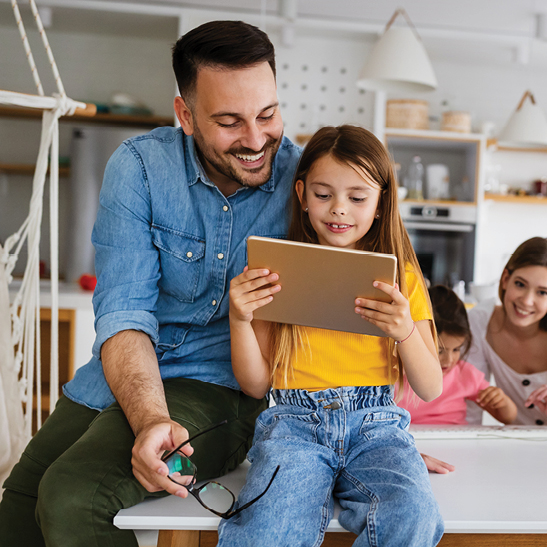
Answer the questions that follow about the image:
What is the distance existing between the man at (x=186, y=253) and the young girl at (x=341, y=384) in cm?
9

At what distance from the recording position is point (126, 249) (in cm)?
125

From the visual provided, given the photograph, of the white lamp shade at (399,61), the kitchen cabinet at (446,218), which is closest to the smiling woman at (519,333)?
Answer: the white lamp shade at (399,61)

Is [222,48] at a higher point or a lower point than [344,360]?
higher

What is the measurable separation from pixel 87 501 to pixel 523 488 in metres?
0.73

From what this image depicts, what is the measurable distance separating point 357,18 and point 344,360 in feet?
11.8

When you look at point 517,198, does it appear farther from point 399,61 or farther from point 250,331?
point 250,331

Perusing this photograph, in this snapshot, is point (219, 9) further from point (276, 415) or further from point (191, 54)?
point (276, 415)

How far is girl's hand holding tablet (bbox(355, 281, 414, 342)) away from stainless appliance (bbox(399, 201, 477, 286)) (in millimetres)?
3318

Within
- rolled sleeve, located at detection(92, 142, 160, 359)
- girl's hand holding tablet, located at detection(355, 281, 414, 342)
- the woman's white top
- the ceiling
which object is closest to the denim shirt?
rolled sleeve, located at detection(92, 142, 160, 359)

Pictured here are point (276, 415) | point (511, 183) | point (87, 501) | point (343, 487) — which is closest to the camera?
point (87, 501)

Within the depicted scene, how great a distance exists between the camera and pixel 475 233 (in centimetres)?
429

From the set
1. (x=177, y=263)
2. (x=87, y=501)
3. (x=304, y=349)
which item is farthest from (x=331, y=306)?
(x=87, y=501)

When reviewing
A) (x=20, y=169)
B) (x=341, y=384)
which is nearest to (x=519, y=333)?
(x=341, y=384)

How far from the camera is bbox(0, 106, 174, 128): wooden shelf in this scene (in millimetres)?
3977
